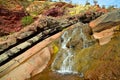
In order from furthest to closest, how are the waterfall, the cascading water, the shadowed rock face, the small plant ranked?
the small plant < the shadowed rock face < the cascading water < the waterfall

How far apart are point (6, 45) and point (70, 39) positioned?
22.1 feet

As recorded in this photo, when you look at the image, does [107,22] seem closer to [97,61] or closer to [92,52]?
[92,52]

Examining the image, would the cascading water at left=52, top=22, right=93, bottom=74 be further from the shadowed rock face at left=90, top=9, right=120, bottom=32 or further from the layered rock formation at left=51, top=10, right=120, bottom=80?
the shadowed rock face at left=90, top=9, right=120, bottom=32

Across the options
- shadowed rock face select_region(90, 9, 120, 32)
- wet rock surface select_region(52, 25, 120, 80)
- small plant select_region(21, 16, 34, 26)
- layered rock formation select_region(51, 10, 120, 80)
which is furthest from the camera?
small plant select_region(21, 16, 34, 26)

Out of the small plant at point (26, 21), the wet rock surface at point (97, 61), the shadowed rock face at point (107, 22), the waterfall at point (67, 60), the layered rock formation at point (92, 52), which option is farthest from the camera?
the small plant at point (26, 21)

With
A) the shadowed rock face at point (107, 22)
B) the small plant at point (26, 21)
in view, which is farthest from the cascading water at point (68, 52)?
the small plant at point (26, 21)

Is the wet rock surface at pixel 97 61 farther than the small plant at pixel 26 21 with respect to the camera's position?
No

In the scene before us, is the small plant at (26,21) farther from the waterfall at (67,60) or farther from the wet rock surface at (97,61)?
the wet rock surface at (97,61)

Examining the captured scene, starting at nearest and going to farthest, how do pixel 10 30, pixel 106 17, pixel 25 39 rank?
1. pixel 25 39
2. pixel 106 17
3. pixel 10 30

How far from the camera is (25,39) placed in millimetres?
23125

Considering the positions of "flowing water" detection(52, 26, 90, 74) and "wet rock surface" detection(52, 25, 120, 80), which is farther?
"flowing water" detection(52, 26, 90, 74)

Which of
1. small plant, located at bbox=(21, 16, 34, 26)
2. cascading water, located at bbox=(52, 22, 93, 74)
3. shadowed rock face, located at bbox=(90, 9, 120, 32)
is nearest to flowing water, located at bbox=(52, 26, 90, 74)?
cascading water, located at bbox=(52, 22, 93, 74)

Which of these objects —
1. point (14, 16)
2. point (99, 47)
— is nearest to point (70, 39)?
point (99, 47)

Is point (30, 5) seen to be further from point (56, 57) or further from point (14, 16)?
point (56, 57)
